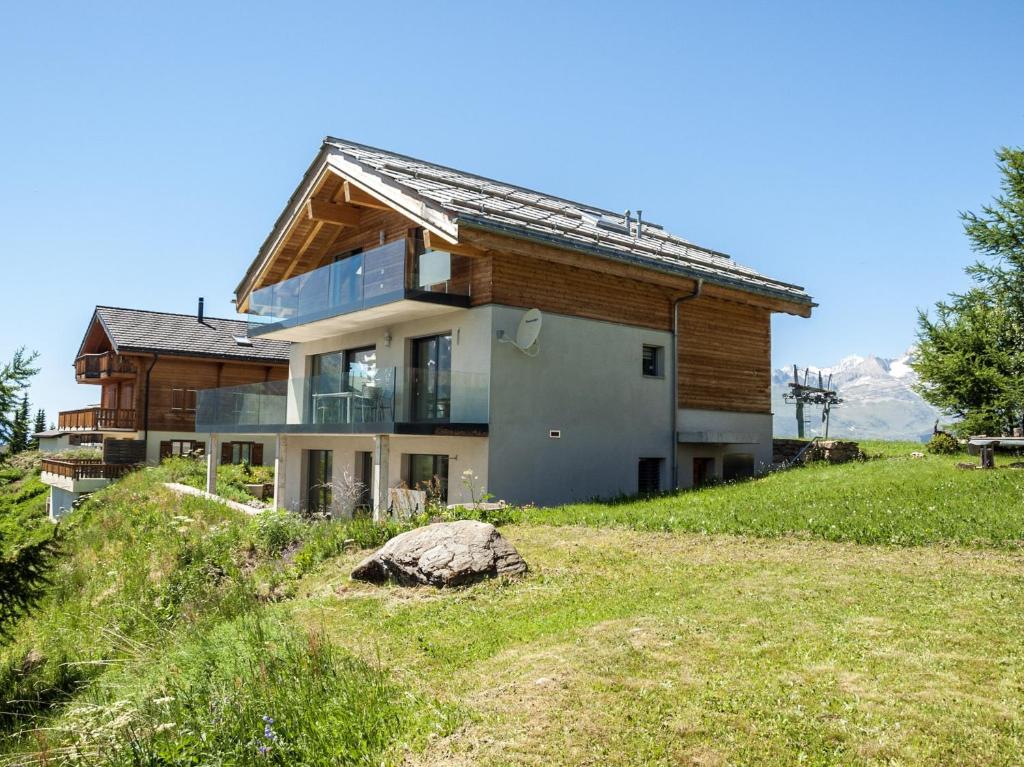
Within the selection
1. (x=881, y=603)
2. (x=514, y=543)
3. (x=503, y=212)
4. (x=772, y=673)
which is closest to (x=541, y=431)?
(x=503, y=212)

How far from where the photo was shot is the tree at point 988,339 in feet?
67.6

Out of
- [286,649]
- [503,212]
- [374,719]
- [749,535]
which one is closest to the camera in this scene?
[374,719]

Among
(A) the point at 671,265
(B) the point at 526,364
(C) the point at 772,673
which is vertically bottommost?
(C) the point at 772,673

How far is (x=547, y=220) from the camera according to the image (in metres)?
17.8

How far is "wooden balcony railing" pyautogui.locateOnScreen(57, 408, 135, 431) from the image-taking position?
36.1 metres

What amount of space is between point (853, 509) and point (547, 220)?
892cm

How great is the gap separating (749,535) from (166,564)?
34.7ft

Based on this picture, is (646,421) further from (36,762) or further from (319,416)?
(36,762)

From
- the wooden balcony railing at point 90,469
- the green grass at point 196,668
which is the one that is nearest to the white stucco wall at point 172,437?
the wooden balcony railing at point 90,469

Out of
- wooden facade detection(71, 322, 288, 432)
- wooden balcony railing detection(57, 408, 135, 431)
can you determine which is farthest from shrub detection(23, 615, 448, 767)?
wooden balcony railing detection(57, 408, 135, 431)

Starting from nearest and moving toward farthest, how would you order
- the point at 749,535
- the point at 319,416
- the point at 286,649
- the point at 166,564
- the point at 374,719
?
1. the point at 374,719
2. the point at 286,649
3. the point at 749,535
4. the point at 166,564
5. the point at 319,416

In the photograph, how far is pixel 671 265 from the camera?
19.3 metres

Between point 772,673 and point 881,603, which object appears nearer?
point 772,673

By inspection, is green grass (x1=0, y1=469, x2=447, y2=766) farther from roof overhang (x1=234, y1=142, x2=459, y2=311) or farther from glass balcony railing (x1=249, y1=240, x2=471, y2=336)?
roof overhang (x1=234, y1=142, x2=459, y2=311)
